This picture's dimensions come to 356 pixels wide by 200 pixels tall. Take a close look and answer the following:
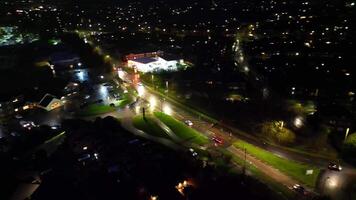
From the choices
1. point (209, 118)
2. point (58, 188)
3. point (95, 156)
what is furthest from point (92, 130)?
point (209, 118)

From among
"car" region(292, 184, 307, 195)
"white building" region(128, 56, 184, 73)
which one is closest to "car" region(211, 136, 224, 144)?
"car" region(292, 184, 307, 195)

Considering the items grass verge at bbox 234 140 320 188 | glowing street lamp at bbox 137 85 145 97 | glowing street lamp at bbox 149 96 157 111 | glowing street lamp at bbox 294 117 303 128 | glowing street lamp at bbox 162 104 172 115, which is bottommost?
grass verge at bbox 234 140 320 188

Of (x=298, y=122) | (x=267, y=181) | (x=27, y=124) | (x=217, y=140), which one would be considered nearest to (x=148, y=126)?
(x=217, y=140)

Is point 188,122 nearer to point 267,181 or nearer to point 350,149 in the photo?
point 267,181

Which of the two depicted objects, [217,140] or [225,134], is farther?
[225,134]

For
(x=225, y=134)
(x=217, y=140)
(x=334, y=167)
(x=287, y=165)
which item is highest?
(x=225, y=134)

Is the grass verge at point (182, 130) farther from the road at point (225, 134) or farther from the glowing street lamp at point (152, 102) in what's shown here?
the glowing street lamp at point (152, 102)

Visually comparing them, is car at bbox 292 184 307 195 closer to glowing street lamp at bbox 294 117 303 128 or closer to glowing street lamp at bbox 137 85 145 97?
glowing street lamp at bbox 294 117 303 128
